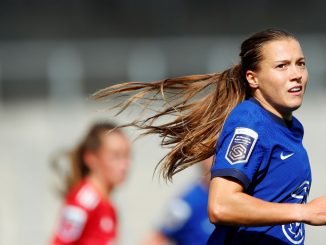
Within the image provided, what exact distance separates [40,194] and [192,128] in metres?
8.67

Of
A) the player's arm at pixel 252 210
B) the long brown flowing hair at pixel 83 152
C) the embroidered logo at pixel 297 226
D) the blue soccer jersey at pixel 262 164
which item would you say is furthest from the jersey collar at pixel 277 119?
the long brown flowing hair at pixel 83 152

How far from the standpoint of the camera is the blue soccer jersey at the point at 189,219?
7801 millimetres

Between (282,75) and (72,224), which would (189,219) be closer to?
(72,224)

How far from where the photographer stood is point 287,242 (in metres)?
4.76

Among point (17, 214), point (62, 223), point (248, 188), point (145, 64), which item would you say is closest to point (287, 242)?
point (248, 188)

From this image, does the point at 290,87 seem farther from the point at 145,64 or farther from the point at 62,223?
the point at 145,64

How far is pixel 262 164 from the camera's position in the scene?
466cm

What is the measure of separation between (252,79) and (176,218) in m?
3.12

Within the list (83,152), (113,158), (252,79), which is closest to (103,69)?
(83,152)

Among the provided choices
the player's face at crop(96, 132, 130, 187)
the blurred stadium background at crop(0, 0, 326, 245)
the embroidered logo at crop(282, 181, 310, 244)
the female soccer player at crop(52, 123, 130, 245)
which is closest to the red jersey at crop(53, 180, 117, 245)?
the female soccer player at crop(52, 123, 130, 245)

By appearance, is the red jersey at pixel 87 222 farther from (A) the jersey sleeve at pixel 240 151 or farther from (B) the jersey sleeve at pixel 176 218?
(A) the jersey sleeve at pixel 240 151

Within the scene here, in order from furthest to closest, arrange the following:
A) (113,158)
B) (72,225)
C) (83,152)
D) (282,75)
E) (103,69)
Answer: (103,69) → (83,152) → (113,158) → (72,225) → (282,75)

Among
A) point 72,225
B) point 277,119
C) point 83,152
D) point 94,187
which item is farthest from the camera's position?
point 83,152

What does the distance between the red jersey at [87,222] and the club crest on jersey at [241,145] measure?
3329 mm
